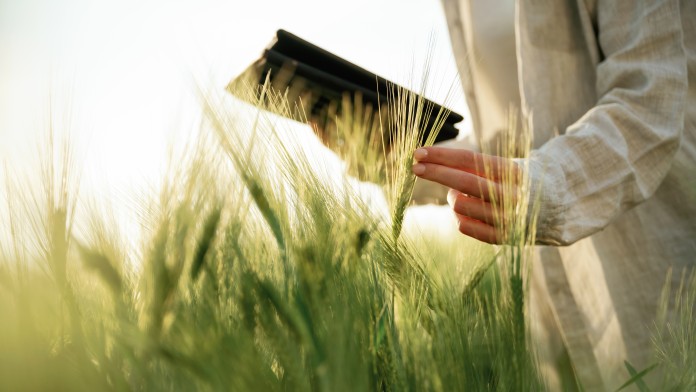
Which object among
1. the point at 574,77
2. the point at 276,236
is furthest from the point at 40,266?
the point at 574,77

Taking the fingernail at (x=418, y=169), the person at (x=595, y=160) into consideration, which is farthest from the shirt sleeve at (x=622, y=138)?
the fingernail at (x=418, y=169)

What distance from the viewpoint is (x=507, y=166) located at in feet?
1.48

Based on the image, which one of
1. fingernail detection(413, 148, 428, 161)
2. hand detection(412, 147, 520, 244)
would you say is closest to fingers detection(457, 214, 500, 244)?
hand detection(412, 147, 520, 244)

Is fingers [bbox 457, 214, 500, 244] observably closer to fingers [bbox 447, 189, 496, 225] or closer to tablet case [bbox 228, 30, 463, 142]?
fingers [bbox 447, 189, 496, 225]

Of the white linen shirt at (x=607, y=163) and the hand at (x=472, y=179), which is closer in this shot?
the hand at (x=472, y=179)

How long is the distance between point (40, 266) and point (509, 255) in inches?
11.8

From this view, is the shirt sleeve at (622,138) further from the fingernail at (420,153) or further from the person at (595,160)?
the fingernail at (420,153)

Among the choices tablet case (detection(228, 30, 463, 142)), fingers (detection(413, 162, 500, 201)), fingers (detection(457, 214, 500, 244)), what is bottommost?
fingers (detection(457, 214, 500, 244))

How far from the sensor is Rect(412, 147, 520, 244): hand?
1.44 feet

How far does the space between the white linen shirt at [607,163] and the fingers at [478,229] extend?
0.26ft

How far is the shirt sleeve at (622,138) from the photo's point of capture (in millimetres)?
532

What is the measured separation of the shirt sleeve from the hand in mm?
61

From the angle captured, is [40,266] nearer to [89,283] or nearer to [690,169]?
[89,283]

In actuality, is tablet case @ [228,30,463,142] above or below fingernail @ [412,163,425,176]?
above
